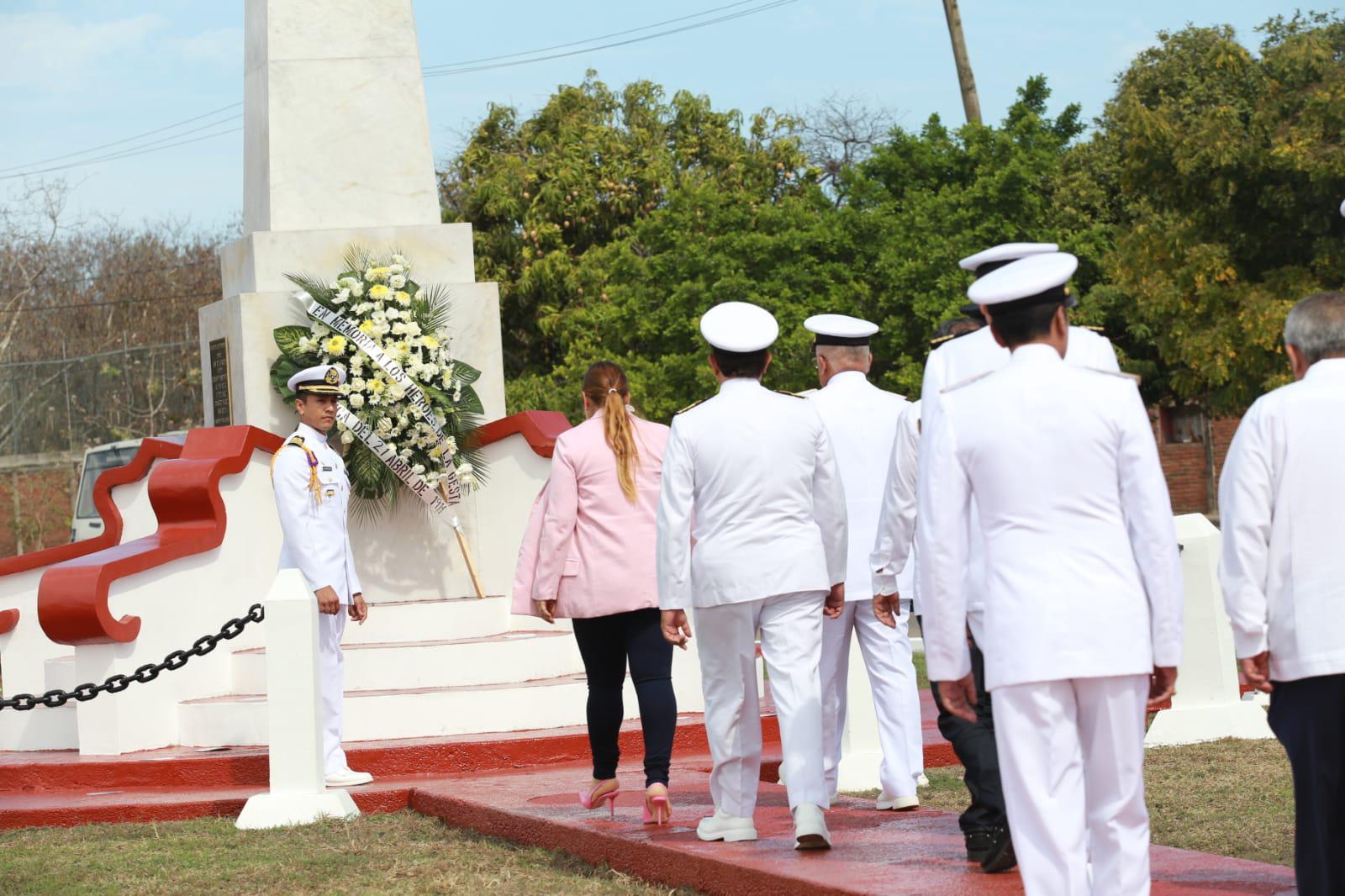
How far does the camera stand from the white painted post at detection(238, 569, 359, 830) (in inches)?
300

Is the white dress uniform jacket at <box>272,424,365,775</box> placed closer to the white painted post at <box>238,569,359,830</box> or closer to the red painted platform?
the white painted post at <box>238,569,359,830</box>

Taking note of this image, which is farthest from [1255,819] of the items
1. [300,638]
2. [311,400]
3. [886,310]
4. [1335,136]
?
[886,310]

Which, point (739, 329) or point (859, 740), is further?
point (859, 740)

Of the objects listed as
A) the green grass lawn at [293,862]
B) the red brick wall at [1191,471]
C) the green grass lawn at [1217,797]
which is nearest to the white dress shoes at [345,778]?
the green grass lawn at [293,862]

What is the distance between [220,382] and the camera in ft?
36.2

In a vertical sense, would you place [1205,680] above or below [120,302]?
below

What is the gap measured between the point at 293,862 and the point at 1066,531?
4.03 meters

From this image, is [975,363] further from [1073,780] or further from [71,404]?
[71,404]

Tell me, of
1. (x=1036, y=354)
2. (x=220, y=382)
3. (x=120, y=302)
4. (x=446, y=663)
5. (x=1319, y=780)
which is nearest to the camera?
(x=1036, y=354)

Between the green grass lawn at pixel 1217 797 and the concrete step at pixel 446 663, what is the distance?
2.33 m

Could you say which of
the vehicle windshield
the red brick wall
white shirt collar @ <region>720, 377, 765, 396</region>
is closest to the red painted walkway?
white shirt collar @ <region>720, 377, 765, 396</region>

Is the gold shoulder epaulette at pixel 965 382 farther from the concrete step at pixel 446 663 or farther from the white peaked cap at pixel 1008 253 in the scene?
the concrete step at pixel 446 663

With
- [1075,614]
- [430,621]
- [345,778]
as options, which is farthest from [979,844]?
[430,621]

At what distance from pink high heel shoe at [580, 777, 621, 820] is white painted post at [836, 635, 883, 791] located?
53.8 inches
